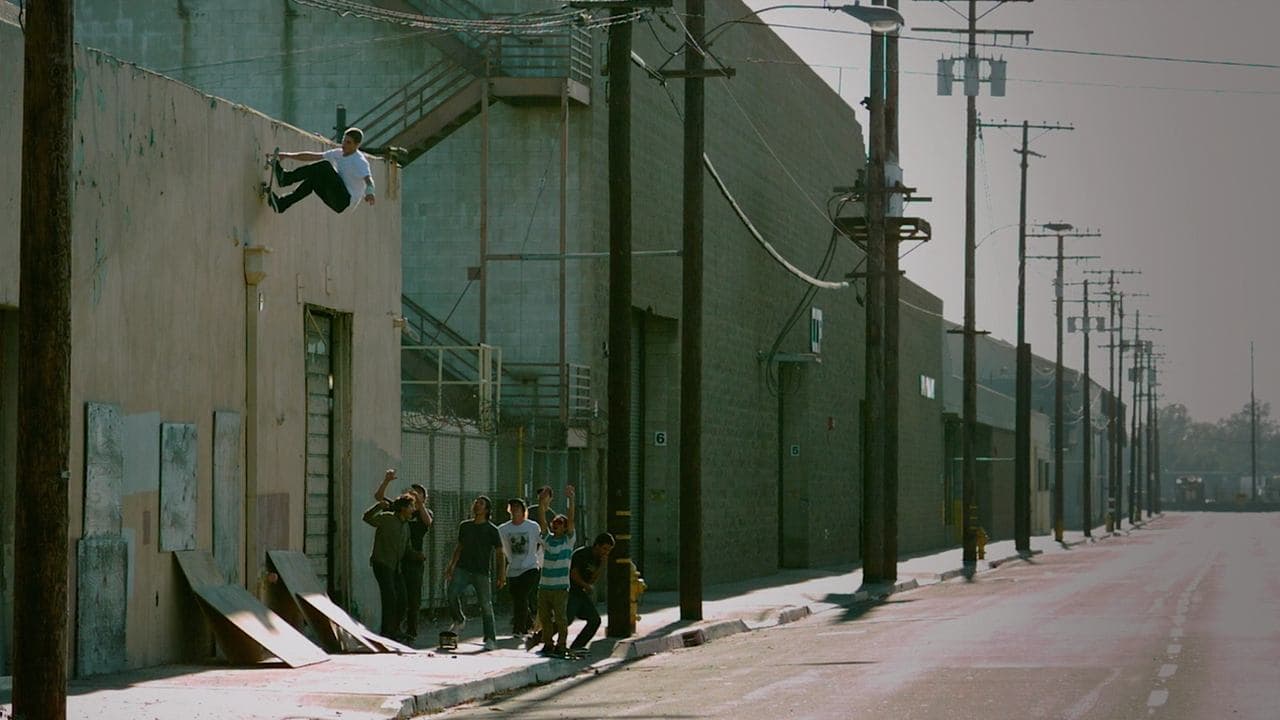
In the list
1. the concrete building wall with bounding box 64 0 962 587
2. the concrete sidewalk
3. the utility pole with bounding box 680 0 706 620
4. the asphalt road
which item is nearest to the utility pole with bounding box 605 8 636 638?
the concrete sidewalk

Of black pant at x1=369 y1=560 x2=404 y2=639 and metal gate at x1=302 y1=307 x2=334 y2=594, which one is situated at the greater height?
metal gate at x1=302 y1=307 x2=334 y2=594

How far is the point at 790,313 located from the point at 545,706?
3233 cm

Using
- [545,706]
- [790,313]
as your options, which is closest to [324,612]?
[545,706]

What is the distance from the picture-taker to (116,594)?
19.0 meters

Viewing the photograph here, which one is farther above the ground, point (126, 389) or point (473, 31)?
point (473, 31)

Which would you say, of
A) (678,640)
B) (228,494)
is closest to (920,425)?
(678,640)

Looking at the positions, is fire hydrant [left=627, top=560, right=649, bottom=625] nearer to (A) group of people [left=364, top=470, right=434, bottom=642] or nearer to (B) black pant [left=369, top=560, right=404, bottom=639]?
(A) group of people [left=364, top=470, right=434, bottom=642]

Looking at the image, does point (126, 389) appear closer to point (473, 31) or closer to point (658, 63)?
point (473, 31)

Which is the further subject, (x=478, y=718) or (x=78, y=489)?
(x=78, y=489)

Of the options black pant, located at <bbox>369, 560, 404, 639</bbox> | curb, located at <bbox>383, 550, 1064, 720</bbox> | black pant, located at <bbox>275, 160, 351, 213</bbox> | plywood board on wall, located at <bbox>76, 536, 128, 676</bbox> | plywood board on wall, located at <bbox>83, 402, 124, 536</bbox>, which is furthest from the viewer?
black pant, located at <bbox>369, 560, 404, 639</bbox>

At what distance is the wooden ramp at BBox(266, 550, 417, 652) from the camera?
2195cm

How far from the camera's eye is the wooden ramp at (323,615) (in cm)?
2195

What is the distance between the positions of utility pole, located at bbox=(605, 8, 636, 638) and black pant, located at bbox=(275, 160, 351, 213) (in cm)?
360

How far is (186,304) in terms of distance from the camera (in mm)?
20656
